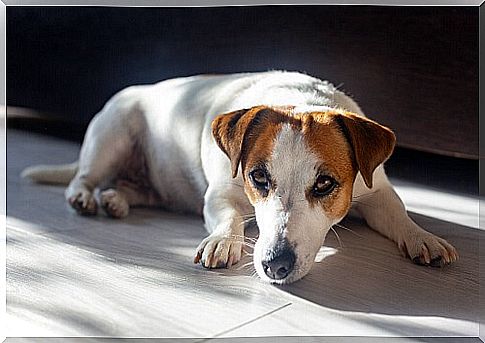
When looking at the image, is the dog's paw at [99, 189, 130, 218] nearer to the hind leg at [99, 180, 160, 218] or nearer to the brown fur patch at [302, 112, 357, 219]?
the hind leg at [99, 180, 160, 218]

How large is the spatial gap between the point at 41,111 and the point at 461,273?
1.39m

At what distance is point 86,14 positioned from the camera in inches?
78.2

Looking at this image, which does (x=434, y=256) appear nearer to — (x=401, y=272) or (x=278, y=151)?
(x=401, y=272)

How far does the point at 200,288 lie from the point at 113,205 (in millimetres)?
572

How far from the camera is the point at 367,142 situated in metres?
1.61

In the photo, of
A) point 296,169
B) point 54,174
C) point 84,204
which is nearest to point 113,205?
point 84,204

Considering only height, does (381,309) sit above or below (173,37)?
below

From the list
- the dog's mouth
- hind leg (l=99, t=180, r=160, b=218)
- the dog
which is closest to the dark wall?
the dog

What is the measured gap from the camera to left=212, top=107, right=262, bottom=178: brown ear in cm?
166

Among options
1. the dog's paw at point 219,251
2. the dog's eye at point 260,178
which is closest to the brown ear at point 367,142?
the dog's eye at point 260,178

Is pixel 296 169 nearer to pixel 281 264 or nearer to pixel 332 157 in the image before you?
pixel 332 157

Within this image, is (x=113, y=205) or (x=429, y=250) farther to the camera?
(x=113, y=205)

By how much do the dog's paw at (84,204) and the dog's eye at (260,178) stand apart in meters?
0.61

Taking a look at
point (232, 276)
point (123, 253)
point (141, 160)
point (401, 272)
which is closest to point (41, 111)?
point (141, 160)
